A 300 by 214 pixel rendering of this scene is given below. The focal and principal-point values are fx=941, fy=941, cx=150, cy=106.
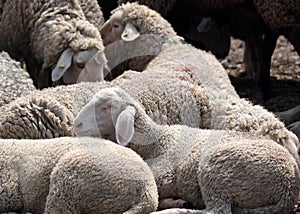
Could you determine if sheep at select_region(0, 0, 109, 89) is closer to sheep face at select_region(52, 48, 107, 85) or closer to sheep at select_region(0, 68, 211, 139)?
sheep face at select_region(52, 48, 107, 85)

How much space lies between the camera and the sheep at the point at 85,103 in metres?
6.55

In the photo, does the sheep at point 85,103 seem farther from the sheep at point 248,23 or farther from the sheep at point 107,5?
the sheep at point 107,5

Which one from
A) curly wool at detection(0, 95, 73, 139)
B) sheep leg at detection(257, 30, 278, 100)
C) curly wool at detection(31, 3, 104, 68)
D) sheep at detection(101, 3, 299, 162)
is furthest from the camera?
sheep leg at detection(257, 30, 278, 100)

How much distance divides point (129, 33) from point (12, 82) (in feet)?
4.24

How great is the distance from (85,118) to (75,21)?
2076 mm

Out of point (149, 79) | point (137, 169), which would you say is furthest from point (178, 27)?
point (137, 169)

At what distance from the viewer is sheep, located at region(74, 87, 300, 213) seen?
5.70 meters

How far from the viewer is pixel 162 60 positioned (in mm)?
7996

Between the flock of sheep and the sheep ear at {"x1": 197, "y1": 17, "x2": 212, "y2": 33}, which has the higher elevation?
the flock of sheep

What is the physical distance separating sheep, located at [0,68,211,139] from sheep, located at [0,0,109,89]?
562 mm

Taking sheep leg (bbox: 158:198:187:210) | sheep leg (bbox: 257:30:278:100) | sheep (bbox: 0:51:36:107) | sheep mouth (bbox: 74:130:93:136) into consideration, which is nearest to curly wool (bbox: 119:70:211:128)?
sheep mouth (bbox: 74:130:93:136)

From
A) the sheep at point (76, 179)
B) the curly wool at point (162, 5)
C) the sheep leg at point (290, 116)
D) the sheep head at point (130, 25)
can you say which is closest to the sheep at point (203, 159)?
the sheep at point (76, 179)

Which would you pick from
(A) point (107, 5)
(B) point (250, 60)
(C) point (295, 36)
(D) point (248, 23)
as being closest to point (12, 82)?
(A) point (107, 5)

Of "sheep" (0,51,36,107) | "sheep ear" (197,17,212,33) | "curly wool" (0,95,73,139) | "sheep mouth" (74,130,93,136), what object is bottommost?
"sheep ear" (197,17,212,33)
